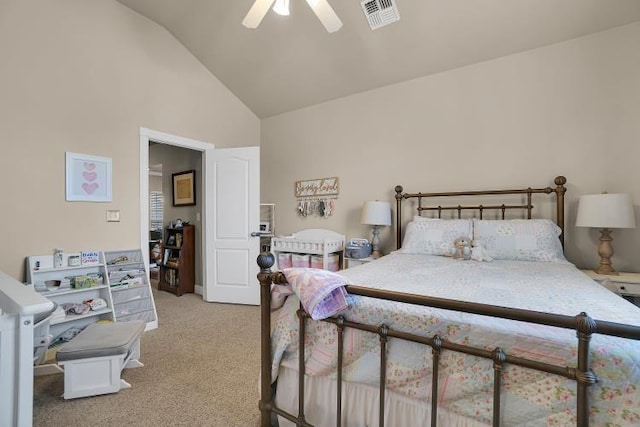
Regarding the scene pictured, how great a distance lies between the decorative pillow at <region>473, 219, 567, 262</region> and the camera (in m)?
2.29

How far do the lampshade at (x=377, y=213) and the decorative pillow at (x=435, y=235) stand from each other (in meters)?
0.42

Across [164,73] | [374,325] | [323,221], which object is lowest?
[374,325]

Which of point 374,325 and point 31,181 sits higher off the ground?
point 31,181

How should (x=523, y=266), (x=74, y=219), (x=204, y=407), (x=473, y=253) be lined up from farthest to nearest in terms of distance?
(x=74, y=219)
(x=473, y=253)
(x=523, y=266)
(x=204, y=407)

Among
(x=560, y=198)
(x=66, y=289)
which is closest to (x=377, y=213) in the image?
(x=560, y=198)

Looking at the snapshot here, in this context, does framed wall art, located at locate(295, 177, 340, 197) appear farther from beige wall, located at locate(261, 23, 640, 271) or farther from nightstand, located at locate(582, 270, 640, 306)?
nightstand, located at locate(582, 270, 640, 306)

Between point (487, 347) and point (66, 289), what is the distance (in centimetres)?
304

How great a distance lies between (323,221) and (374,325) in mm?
2763

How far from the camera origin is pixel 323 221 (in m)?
3.93

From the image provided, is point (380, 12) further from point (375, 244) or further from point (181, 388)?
point (181, 388)

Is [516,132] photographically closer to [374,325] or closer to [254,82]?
[374,325]

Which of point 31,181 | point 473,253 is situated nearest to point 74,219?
point 31,181

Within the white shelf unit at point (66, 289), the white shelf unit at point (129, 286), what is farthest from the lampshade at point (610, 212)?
the white shelf unit at point (66, 289)

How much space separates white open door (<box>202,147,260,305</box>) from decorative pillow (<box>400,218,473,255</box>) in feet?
6.04
